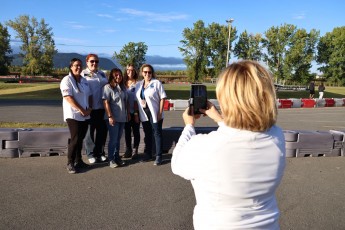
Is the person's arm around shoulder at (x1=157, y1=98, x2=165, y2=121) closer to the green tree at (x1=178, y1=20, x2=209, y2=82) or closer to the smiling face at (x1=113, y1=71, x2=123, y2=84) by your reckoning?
the smiling face at (x1=113, y1=71, x2=123, y2=84)

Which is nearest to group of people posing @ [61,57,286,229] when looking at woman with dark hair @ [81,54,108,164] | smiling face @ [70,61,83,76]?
smiling face @ [70,61,83,76]

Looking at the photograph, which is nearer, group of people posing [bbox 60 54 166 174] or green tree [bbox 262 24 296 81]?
group of people posing [bbox 60 54 166 174]

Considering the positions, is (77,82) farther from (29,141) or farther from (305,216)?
(305,216)

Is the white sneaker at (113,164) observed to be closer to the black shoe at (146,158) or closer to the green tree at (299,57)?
the black shoe at (146,158)

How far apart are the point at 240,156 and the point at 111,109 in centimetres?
476

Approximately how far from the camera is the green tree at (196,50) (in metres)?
65.3

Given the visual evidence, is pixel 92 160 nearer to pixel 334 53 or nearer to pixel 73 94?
pixel 73 94

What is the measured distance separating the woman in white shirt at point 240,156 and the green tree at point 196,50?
6400 centimetres

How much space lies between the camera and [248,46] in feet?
213

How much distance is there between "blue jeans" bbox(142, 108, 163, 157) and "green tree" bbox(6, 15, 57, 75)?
6836cm

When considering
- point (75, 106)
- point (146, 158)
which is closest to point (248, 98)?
point (75, 106)

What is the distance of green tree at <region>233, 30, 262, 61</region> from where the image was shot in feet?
204

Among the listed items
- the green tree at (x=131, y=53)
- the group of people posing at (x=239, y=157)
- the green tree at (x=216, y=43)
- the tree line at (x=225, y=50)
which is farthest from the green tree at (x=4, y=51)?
the group of people posing at (x=239, y=157)

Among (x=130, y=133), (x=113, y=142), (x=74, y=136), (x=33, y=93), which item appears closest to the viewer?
(x=74, y=136)
